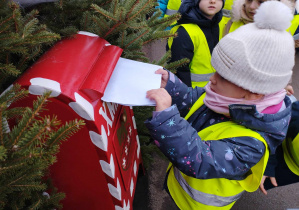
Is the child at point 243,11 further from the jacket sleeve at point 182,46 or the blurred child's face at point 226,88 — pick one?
the blurred child's face at point 226,88

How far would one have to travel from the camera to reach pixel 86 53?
1.31 metres

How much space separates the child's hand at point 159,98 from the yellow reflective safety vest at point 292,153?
0.85m

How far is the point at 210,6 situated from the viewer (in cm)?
255

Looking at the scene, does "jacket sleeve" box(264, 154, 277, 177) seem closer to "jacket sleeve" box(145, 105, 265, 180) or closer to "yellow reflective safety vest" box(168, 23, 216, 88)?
"jacket sleeve" box(145, 105, 265, 180)

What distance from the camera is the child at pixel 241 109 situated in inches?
47.6

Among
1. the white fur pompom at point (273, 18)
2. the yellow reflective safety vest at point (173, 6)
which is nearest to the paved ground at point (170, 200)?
the white fur pompom at point (273, 18)

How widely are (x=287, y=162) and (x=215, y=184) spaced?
51 cm

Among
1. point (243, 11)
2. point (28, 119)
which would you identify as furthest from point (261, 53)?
point (243, 11)

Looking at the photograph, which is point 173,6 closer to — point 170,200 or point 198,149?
point 170,200

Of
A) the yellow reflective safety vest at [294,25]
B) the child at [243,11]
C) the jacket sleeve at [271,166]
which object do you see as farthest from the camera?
the yellow reflective safety vest at [294,25]

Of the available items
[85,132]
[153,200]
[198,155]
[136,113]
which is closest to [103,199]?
[85,132]

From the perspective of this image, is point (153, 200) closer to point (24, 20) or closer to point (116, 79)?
point (116, 79)

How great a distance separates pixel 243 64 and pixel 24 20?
109 cm

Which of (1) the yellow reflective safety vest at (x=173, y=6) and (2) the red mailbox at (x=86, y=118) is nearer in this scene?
(2) the red mailbox at (x=86, y=118)
